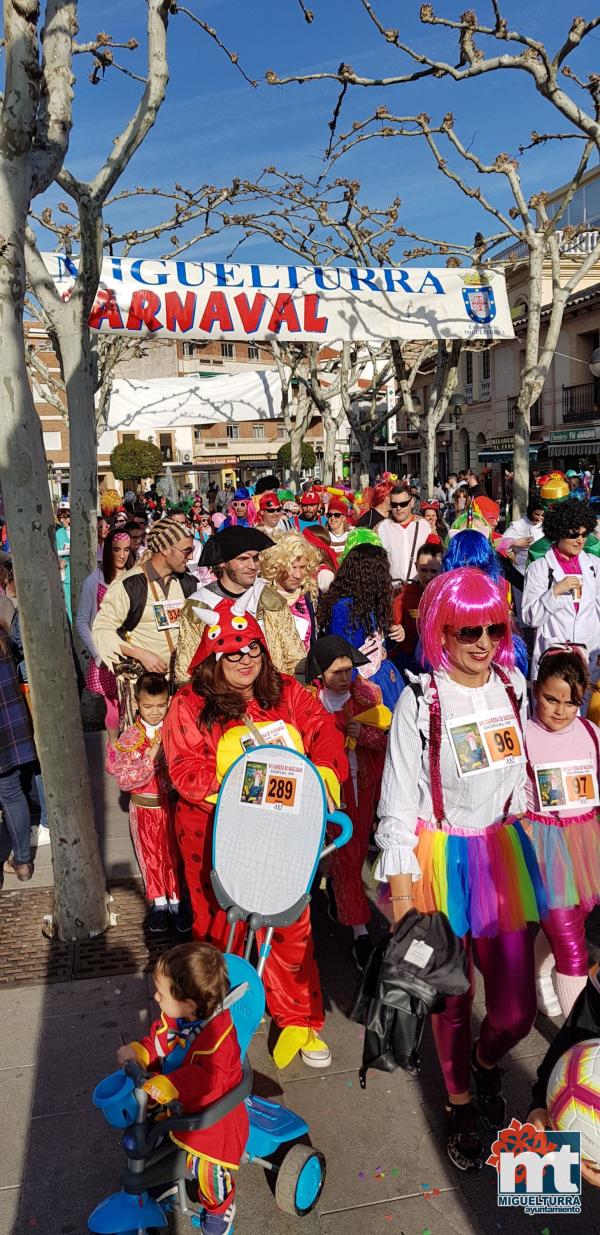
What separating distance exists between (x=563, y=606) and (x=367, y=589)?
68.2 inches

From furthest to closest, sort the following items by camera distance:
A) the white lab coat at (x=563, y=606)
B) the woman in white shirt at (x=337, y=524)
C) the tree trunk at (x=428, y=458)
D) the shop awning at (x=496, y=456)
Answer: the shop awning at (x=496, y=456) < the tree trunk at (x=428, y=458) < the woman in white shirt at (x=337, y=524) < the white lab coat at (x=563, y=606)

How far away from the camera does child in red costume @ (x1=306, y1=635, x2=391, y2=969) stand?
3750 mm

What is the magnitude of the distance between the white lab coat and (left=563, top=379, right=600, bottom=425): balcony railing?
26.9 m

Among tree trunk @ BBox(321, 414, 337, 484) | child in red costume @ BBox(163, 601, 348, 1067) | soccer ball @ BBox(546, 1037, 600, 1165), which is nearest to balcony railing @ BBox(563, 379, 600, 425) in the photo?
tree trunk @ BBox(321, 414, 337, 484)

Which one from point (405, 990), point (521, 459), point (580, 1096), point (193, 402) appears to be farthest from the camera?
point (193, 402)

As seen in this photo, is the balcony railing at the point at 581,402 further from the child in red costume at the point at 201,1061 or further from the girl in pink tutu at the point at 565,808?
the child in red costume at the point at 201,1061

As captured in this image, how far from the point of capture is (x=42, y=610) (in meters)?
3.78

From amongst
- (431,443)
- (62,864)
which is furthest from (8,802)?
(431,443)

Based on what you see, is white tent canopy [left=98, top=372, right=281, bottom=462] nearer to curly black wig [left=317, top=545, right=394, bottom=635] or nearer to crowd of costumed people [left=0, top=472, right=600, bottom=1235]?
crowd of costumed people [left=0, top=472, right=600, bottom=1235]

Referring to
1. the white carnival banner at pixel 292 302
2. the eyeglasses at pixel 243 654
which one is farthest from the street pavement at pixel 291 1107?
the white carnival banner at pixel 292 302

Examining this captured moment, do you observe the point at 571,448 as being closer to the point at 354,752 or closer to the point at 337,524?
the point at 337,524

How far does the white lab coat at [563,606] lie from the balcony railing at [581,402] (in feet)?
88.4

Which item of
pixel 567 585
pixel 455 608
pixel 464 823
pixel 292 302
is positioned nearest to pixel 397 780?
pixel 464 823

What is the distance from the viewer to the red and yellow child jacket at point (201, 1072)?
2.20 m
